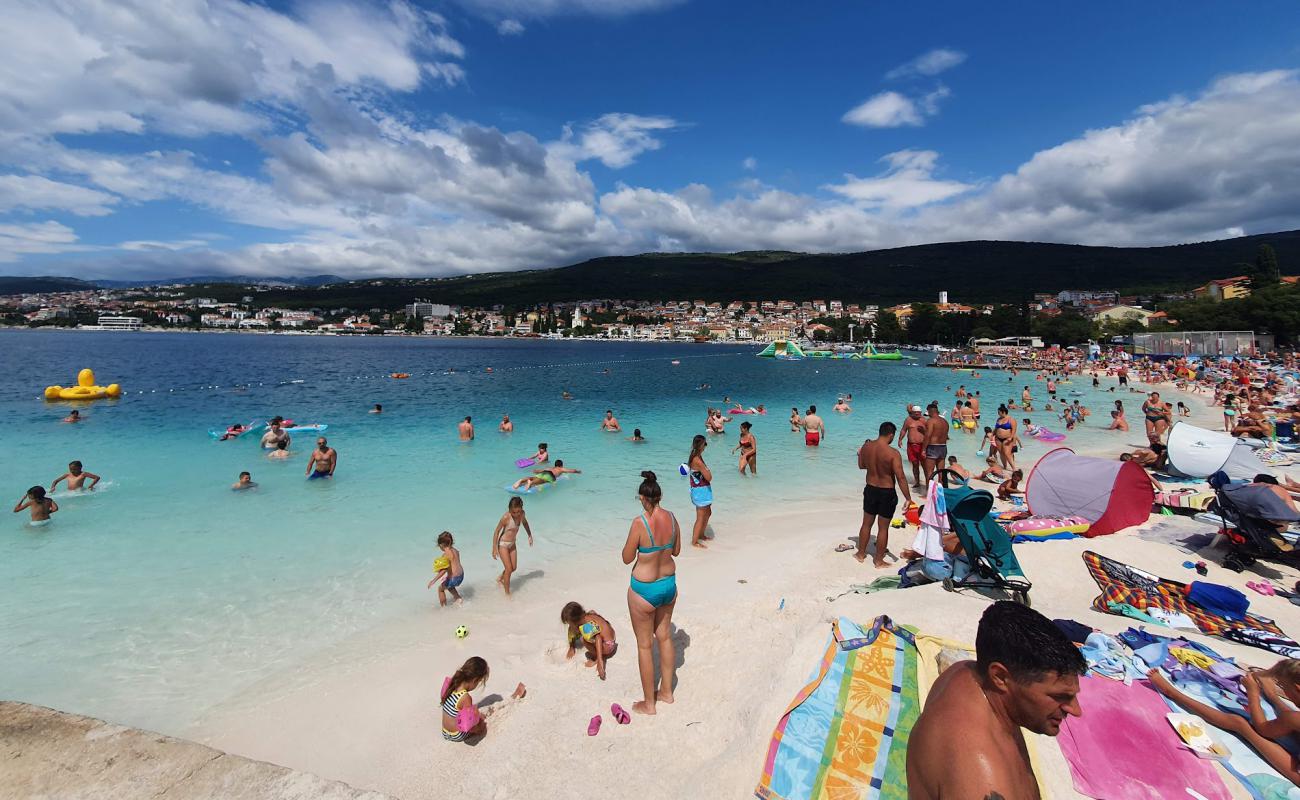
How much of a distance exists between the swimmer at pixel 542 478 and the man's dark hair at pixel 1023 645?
10.5 m

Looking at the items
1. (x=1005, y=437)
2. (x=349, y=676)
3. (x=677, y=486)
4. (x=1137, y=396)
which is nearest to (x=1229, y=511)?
(x=1005, y=437)

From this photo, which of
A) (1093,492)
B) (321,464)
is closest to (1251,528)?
(1093,492)

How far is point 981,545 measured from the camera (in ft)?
17.9

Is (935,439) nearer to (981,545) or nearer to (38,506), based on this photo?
(981,545)

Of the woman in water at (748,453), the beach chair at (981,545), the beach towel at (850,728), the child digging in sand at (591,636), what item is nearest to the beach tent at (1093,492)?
the beach chair at (981,545)

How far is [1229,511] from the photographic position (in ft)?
21.4

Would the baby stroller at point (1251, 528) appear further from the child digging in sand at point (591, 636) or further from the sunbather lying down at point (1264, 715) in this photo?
the child digging in sand at point (591, 636)

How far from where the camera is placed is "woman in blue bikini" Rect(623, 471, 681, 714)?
4293 mm

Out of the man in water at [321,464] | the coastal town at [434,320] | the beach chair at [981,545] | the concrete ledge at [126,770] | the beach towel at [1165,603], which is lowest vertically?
the man in water at [321,464]

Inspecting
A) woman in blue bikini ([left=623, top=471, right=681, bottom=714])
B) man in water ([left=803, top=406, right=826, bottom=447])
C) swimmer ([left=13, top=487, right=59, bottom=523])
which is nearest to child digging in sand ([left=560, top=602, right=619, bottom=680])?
woman in blue bikini ([left=623, top=471, right=681, bottom=714])

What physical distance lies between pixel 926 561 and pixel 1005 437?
30.5ft

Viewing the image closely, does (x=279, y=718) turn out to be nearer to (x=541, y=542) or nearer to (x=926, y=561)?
(x=541, y=542)

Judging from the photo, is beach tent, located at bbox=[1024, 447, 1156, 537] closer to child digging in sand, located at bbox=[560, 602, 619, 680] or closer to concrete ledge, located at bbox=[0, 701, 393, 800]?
child digging in sand, located at bbox=[560, 602, 619, 680]

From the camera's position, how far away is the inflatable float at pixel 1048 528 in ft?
23.8
